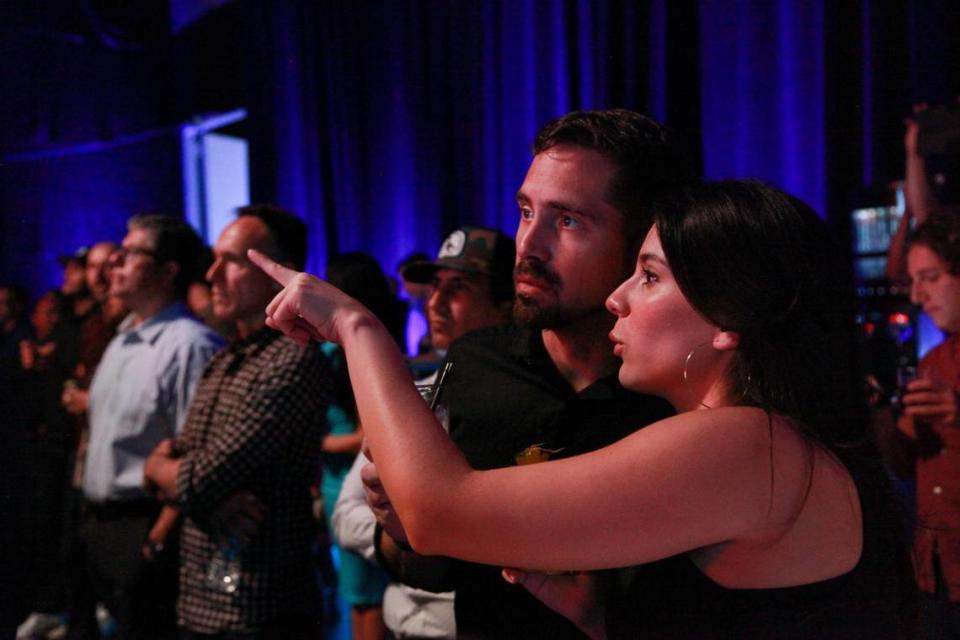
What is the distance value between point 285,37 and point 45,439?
392 cm

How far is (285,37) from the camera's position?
7.08m

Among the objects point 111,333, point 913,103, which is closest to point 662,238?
point 913,103

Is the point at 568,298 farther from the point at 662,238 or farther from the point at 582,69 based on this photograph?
the point at 582,69

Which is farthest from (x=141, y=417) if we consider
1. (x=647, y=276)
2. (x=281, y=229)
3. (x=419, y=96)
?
(x=419, y=96)

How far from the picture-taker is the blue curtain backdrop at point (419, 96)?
3738mm

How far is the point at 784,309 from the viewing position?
109 centimetres

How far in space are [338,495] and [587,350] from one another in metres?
1.71

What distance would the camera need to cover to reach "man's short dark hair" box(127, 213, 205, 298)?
315cm

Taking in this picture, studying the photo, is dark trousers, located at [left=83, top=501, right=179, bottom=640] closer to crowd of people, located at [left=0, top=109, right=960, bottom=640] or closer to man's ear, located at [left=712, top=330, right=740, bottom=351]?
crowd of people, located at [left=0, top=109, right=960, bottom=640]

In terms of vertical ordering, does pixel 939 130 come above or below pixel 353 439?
above

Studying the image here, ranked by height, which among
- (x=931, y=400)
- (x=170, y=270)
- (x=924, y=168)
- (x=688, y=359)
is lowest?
(x=931, y=400)

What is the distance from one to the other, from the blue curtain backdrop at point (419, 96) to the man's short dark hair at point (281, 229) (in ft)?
7.39

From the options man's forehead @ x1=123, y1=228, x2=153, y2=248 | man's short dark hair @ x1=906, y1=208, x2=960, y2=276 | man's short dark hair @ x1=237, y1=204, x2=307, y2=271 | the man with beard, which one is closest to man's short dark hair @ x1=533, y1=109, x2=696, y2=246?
the man with beard

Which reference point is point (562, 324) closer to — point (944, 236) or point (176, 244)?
point (944, 236)
